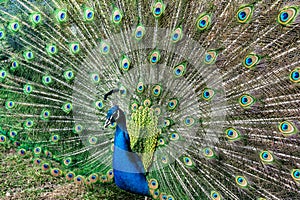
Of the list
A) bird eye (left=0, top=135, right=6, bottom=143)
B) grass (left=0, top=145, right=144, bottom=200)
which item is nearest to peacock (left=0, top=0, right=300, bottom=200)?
bird eye (left=0, top=135, right=6, bottom=143)

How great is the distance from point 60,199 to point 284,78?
2194 millimetres

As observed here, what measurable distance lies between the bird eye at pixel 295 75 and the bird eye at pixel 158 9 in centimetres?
100

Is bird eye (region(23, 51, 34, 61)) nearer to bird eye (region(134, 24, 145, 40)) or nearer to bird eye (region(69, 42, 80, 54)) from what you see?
bird eye (region(69, 42, 80, 54))

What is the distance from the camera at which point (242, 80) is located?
2.45 meters

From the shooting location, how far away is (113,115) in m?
2.44

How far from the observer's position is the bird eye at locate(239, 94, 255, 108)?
241cm

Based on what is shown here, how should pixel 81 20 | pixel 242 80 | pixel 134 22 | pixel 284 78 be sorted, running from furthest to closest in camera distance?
pixel 81 20, pixel 134 22, pixel 242 80, pixel 284 78

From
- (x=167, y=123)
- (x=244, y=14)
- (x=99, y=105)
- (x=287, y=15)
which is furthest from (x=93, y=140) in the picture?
(x=287, y=15)

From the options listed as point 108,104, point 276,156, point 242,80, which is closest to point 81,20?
point 108,104

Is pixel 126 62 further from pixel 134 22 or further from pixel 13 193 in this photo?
pixel 13 193

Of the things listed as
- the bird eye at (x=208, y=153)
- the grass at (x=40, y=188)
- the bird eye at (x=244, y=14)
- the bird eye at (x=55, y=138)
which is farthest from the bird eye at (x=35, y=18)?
the bird eye at (x=208, y=153)

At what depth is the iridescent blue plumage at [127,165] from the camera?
8.57ft

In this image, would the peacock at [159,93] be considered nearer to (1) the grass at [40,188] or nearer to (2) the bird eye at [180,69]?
(2) the bird eye at [180,69]

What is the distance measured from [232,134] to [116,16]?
1237 mm
